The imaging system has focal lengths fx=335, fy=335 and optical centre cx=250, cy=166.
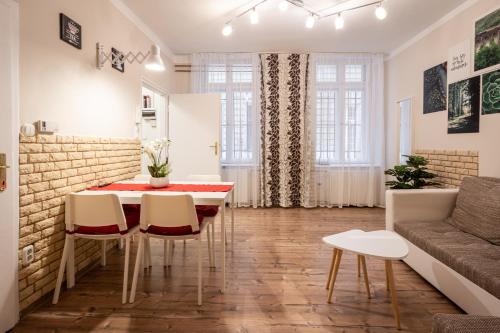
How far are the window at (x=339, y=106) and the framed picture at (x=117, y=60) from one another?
3309mm

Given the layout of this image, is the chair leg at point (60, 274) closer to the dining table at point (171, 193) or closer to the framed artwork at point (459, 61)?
the dining table at point (171, 193)

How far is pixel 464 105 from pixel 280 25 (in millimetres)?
2379

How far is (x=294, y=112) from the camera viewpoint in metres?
5.67

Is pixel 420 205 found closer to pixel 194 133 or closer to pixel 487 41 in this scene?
pixel 487 41

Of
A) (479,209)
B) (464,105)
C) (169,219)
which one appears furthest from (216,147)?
(479,209)

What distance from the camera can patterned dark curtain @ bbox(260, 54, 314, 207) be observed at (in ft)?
18.4

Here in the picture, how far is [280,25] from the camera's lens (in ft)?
14.4

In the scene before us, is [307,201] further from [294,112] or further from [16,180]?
[16,180]

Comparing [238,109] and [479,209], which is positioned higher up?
[238,109]

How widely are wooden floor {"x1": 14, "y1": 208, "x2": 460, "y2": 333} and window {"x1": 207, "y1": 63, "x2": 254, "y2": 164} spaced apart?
2553 mm

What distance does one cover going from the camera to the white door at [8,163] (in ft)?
6.31

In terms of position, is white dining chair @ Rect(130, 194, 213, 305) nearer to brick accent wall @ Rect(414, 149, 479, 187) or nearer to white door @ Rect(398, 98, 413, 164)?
brick accent wall @ Rect(414, 149, 479, 187)

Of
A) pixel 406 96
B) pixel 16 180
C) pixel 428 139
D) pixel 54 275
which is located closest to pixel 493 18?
pixel 428 139

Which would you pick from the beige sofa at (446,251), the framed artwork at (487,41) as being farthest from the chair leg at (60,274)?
the framed artwork at (487,41)
